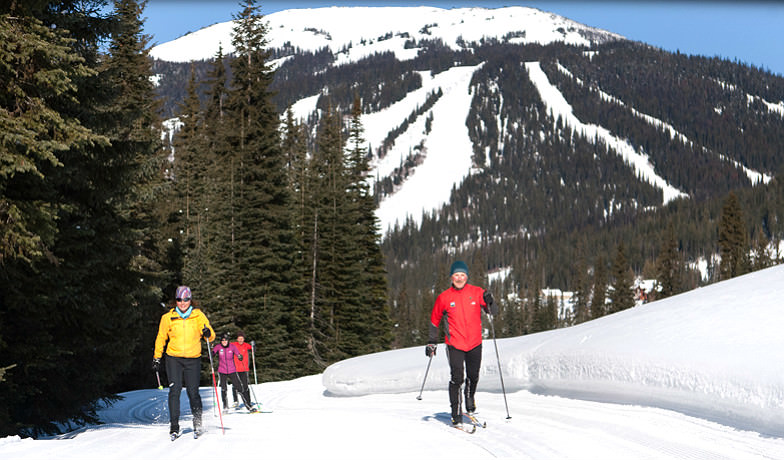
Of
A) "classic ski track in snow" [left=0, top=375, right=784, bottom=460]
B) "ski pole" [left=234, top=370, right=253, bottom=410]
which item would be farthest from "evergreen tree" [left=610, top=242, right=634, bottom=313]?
"classic ski track in snow" [left=0, top=375, right=784, bottom=460]

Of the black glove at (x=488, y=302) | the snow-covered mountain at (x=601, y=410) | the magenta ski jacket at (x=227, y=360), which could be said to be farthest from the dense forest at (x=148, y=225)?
the black glove at (x=488, y=302)

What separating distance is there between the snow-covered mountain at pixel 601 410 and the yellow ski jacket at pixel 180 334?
1.17m

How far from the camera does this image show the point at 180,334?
9.50 metres

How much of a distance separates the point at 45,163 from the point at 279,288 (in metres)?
29.9

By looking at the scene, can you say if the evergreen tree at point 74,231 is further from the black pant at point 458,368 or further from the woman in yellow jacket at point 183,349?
the black pant at point 458,368

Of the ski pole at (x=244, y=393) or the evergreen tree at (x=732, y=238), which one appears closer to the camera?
the ski pole at (x=244, y=393)

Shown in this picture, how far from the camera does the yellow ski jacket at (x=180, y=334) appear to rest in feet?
31.1

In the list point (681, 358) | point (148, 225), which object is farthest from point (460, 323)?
point (148, 225)

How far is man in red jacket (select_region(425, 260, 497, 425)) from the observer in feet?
30.5

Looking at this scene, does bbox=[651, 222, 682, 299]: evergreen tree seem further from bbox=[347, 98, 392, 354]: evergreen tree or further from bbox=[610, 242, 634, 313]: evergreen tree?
bbox=[347, 98, 392, 354]: evergreen tree

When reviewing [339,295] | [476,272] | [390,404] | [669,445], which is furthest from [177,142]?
[476,272]

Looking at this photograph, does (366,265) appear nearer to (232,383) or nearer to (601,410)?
(232,383)

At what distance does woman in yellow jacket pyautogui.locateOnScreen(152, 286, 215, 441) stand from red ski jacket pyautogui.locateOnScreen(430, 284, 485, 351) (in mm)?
3221

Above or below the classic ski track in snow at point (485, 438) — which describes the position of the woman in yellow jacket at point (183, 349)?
above
